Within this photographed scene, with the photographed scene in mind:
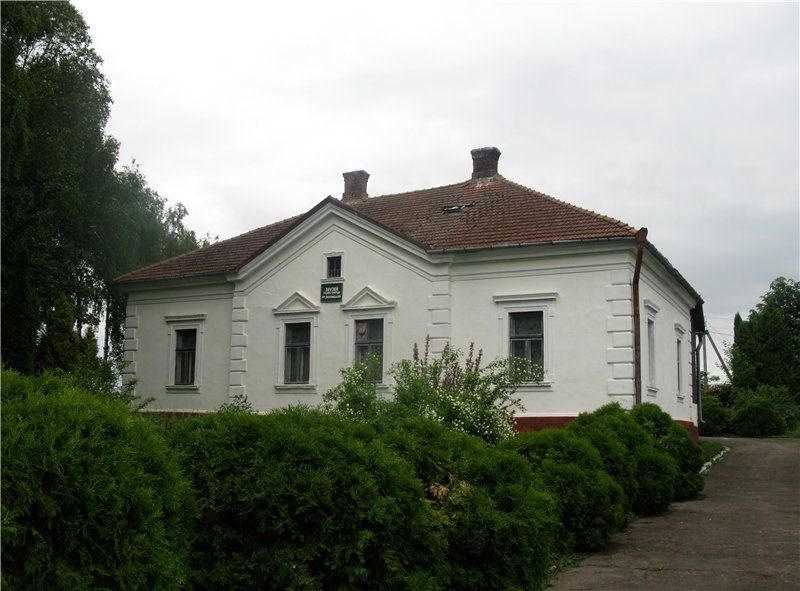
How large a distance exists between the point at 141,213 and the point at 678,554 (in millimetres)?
27989

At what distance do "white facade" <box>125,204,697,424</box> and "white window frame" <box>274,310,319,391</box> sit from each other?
3cm

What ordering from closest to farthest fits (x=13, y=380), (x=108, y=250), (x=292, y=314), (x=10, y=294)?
(x=13, y=380), (x=292, y=314), (x=10, y=294), (x=108, y=250)

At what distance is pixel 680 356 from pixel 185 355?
47.5 ft

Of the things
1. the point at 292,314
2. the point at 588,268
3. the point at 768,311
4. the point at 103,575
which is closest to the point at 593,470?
the point at 103,575

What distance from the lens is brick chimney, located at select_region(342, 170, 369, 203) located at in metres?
25.4

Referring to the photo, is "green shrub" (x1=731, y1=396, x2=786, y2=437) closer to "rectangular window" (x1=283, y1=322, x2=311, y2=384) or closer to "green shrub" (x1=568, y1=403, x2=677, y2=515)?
"rectangular window" (x1=283, y1=322, x2=311, y2=384)

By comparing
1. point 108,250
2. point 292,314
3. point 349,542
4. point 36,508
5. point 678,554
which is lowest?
point 678,554

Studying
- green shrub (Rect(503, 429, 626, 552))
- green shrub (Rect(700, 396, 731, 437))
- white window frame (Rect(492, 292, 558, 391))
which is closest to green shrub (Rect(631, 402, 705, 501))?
white window frame (Rect(492, 292, 558, 391))

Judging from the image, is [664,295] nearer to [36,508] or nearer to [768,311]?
[36,508]

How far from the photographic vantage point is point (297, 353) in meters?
21.4

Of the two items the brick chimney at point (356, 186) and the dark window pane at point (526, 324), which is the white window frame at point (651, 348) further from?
the brick chimney at point (356, 186)

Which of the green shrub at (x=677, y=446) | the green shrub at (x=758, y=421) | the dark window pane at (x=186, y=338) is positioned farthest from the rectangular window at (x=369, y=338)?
the green shrub at (x=758, y=421)

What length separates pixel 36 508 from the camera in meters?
3.71

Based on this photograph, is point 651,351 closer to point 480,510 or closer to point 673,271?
point 673,271
